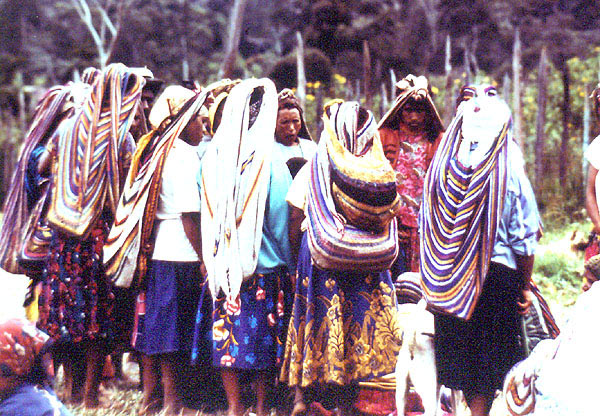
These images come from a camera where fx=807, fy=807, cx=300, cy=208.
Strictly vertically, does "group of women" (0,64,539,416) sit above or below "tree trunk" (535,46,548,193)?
below

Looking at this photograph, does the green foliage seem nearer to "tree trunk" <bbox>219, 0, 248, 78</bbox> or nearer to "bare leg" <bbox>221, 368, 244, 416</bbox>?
"bare leg" <bbox>221, 368, 244, 416</bbox>

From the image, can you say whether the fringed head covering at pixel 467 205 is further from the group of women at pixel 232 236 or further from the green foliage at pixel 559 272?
the green foliage at pixel 559 272

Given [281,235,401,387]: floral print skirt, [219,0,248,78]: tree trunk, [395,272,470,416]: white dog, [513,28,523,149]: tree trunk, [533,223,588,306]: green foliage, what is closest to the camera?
[395,272,470,416]: white dog

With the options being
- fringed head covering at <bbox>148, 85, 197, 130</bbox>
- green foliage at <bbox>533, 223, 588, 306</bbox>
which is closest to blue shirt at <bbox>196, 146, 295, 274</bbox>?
fringed head covering at <bbox>148, 85, 197, 130</bbox>

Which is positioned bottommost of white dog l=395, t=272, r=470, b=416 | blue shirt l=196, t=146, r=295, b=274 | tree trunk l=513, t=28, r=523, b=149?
white dog l=395, t=272, r=470, b=416

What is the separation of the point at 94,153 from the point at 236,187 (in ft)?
3.40

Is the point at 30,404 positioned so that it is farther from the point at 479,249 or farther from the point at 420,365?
the point at 479,249

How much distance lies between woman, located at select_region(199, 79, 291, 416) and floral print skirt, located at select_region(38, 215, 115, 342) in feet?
2.76

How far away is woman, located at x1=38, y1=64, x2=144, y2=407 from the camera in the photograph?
4898mm

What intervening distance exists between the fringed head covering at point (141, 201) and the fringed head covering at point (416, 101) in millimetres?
1526

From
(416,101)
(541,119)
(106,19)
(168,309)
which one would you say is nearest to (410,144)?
(416,101)

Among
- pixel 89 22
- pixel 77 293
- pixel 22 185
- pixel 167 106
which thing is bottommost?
pixel 77 293

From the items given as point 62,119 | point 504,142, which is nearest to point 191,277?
point 62,119

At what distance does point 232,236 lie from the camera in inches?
175
